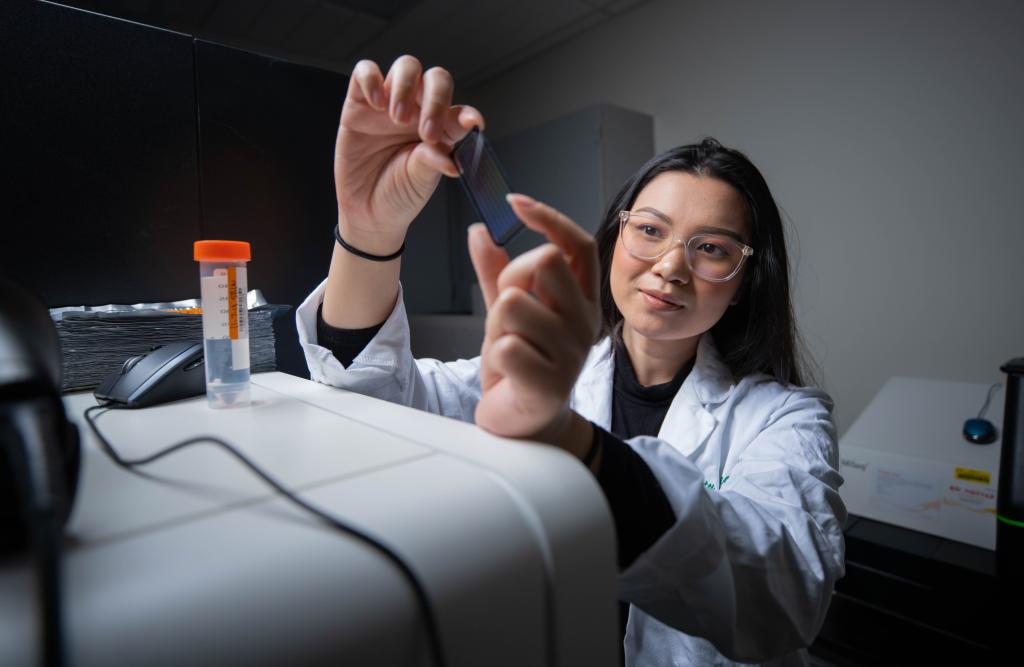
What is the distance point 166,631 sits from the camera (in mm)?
186

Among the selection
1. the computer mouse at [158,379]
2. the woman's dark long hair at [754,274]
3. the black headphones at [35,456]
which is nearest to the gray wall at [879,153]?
the woman's dark long hair at [754,274]

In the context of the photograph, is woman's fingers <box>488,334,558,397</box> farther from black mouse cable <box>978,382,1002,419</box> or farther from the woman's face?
black mouse cable <box>978,382,1002,419</box>

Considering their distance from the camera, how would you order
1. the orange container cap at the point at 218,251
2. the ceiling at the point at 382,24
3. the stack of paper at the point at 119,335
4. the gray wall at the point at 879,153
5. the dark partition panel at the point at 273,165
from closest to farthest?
the orange container cap at the point at 218,251
the stack of paper at the point at 119,335
the dark partition panel at the point at 273,165
the gray wall at the point at 879,153
the ceiling at the point at 382,24

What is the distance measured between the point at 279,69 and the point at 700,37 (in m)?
2.25

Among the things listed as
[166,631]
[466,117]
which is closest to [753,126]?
[466,117]

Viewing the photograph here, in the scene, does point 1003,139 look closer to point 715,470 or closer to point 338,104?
point 715,470

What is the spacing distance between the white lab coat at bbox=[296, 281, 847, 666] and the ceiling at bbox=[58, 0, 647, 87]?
2.30 m

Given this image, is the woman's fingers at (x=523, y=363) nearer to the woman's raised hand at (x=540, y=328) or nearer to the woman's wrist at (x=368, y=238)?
the woman's raised hand at (x=540, y=328)

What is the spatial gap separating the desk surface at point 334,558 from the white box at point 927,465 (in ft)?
4.22

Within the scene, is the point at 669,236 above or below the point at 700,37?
below

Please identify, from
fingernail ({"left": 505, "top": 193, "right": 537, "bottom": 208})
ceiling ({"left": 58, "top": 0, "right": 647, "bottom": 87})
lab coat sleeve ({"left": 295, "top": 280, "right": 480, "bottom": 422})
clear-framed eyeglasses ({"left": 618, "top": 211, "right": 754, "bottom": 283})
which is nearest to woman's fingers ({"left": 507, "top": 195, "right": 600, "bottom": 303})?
fingernail ({"left": 505, "top": 193, "right": 537, "bottom": 208})

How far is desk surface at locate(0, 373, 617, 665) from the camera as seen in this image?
191mm

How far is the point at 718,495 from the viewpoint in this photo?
573 mm

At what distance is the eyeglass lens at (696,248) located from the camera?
900 mm
